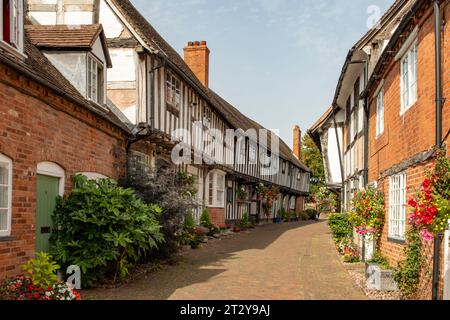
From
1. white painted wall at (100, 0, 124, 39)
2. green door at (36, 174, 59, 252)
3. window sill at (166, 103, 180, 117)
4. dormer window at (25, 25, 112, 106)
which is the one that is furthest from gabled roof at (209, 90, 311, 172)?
green door at (36, 174, 59, 252)

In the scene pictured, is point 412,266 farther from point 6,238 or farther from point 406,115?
point 6,238

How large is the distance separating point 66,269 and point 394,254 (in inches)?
234

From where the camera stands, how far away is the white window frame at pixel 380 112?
11.8 m

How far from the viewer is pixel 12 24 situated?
812 centimetres

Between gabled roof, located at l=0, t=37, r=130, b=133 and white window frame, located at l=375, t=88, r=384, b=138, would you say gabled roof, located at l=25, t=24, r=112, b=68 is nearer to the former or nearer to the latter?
gabled roof, located at l=0, t=37, r=130, b=133

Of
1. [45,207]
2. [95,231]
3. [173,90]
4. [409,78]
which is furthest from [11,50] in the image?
[173,90]

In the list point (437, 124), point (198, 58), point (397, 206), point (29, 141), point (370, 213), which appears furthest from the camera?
point (198, 58)

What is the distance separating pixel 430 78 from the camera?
24.2 feet

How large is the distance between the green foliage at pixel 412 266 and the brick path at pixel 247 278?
0.91 meters

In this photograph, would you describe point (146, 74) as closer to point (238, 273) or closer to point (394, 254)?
point (238, 273)

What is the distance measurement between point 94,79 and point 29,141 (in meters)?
4.22

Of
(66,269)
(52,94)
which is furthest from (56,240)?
(52,94)

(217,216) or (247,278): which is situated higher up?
(217,216)

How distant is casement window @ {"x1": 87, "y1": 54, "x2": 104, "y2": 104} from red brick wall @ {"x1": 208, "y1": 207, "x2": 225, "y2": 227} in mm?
10450
